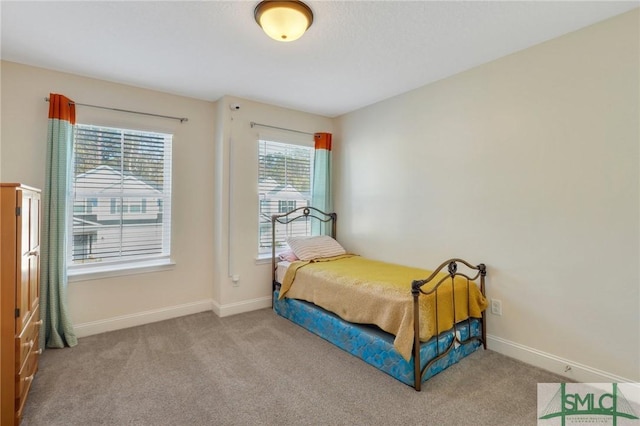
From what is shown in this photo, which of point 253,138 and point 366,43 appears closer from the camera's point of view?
point 366,43

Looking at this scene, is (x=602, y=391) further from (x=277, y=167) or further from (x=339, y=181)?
(x=277, y=167)

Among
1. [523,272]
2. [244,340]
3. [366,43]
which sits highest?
[366,43]

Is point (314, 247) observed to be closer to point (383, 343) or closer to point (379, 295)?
point (379, 295)

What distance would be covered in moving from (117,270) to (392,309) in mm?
2662

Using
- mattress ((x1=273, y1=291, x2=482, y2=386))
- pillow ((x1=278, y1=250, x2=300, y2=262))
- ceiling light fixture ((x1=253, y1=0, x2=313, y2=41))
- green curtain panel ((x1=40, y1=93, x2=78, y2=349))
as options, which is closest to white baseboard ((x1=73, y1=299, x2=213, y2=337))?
green curtain panel ((x1=40, y1=93, x2=78, y2=349))

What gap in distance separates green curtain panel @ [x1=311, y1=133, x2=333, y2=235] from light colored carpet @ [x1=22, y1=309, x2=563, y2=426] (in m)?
1.80

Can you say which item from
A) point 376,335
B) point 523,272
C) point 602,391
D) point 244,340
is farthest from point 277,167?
point 602,391

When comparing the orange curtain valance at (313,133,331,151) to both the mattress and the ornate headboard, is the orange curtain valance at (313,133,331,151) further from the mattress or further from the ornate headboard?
the mattress

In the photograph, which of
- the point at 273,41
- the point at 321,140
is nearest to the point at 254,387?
the point at 273,41

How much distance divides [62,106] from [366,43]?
261 centimetres

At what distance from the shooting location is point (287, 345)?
2752 mm

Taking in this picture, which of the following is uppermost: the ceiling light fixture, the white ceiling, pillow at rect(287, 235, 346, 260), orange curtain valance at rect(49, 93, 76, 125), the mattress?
the white ceiling

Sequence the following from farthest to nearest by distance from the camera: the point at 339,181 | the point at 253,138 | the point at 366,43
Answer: the point at 339,181 < the point at 253,138 < the point at 366,43

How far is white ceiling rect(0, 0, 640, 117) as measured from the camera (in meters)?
1.95
